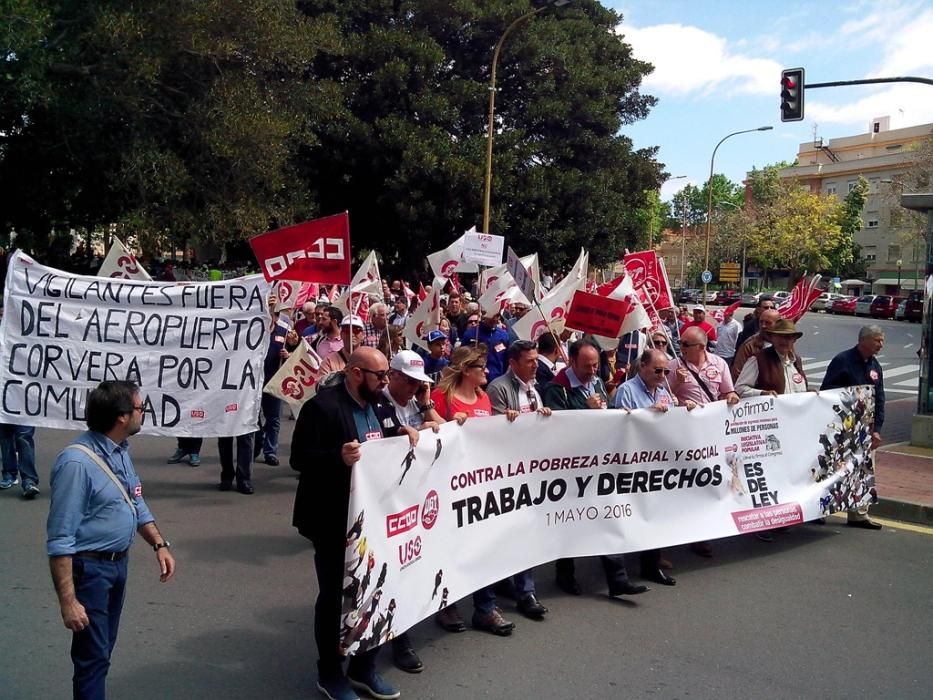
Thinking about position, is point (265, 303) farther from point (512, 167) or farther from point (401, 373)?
point (512, 167)

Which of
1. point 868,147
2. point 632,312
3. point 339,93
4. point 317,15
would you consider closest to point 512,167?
point 339,93

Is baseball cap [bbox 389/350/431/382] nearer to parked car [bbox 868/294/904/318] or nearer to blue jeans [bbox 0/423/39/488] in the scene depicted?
blue jeans [bbox 0/423/39/488]

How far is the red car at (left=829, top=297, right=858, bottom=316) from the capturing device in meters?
54.9

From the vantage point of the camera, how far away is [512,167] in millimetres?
28406

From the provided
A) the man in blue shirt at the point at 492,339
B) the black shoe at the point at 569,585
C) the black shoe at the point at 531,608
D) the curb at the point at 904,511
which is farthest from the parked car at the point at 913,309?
the black shoe at the point at 531,608

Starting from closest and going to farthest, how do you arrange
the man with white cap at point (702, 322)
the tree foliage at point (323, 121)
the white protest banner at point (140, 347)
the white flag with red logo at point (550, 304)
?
the white protest banner at point (140, 347) < the white flag with red logo at point (550, 304) < the man with white cap at point (702, 322) < the tree foliage at point (323, 121)

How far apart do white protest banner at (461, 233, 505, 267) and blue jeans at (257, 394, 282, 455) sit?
5452 millimetres

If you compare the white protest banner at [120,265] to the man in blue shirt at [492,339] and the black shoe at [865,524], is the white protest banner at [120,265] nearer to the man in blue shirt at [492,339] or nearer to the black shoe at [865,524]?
the man in blue shirt at [492,339]

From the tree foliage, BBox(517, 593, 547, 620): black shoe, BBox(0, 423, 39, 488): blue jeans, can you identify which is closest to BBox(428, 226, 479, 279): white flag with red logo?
the tree foliage

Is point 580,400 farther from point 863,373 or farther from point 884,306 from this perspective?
point 884,306

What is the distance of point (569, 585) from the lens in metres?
5.80

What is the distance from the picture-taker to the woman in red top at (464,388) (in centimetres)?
518

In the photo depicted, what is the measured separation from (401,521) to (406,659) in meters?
0.76

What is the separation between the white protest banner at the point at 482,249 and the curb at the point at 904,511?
7.63 metres
